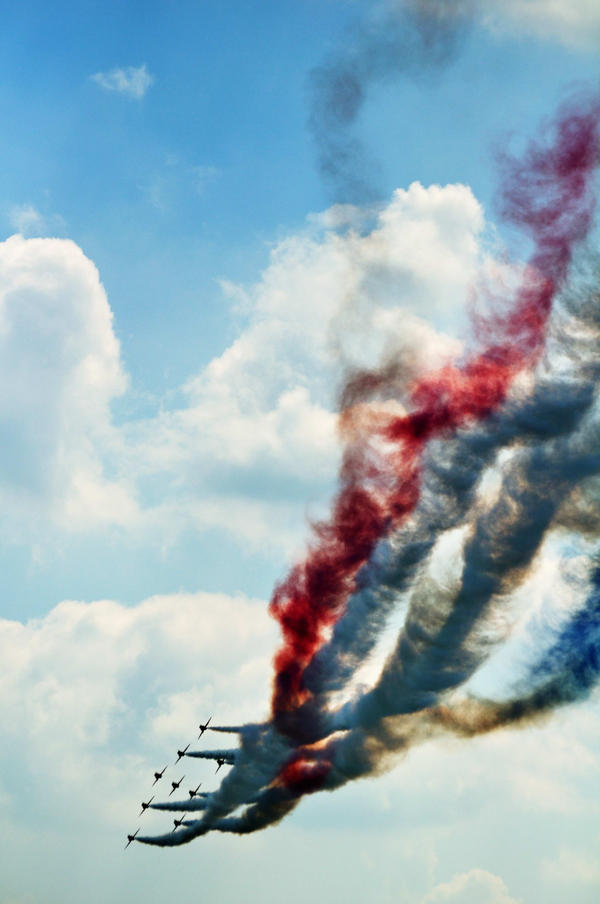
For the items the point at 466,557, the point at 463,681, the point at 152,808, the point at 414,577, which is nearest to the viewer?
the point at 466,557

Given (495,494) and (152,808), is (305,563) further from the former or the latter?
(152,808)

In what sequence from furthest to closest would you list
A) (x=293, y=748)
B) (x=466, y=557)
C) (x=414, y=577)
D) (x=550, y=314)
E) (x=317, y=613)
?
1. (x=293, y=748)
2. (x=317, y=613)
3. (x=414, y=577)
4. (x=466, y=557)
5. (x=550, y=314)

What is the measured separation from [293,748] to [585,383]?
42.5 meters

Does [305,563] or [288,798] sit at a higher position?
[305,563]

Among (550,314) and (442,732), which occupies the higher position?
(550,314)

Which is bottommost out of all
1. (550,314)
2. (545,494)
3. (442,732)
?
(442,732)

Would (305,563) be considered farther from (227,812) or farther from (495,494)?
(227,812)

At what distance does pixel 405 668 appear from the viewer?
57.1 metres

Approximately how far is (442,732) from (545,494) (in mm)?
26058

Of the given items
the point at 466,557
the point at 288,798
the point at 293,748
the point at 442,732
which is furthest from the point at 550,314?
the point at 288,798

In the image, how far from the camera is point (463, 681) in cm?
5716

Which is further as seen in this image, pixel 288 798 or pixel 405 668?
pixel 288 798

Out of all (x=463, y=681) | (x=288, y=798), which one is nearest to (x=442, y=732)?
(x=463, y=681)

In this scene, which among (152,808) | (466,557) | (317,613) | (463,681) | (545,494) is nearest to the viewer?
(545,494)
